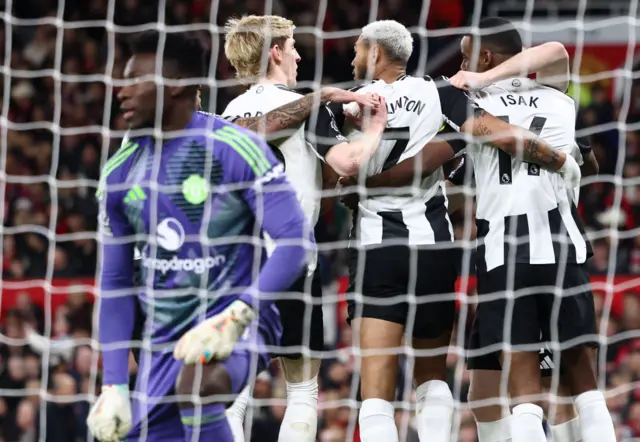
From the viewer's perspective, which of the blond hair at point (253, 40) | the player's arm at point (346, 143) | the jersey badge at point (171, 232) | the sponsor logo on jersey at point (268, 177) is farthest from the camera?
the blond hair at point (253, 40)

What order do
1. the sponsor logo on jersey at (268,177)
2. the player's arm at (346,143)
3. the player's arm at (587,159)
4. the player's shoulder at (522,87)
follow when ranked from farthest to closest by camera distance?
the player's arm at (587,159), the player's shoulder at (522,87), the player's arm at (346,143), the sponsor logo on jersey at (268,177)

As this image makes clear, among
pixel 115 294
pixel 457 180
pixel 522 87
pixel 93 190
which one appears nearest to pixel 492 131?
pixel 522 87

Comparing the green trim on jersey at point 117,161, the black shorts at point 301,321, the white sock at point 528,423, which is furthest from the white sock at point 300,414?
the green trim on jersey at point 117,161

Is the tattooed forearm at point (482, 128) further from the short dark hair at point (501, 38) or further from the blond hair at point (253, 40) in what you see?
the blond hair at point (253, 40)

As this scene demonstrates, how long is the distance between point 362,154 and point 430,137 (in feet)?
1.10

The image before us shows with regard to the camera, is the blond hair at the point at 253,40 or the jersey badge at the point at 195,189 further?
the blond hair at the point at 253,40

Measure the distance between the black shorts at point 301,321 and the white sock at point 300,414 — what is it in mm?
130

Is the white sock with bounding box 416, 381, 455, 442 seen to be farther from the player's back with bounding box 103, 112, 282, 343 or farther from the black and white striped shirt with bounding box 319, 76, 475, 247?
the player's back with bounding box 103, 112, 282, 343

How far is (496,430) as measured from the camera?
4715 mm

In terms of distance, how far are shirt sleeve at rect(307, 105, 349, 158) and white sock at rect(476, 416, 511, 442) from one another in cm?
124

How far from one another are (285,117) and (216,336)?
1.28m

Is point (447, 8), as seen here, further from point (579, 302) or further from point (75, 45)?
point (579, 302)

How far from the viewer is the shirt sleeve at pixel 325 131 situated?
453cm

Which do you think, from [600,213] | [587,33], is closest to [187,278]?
[600,213]
